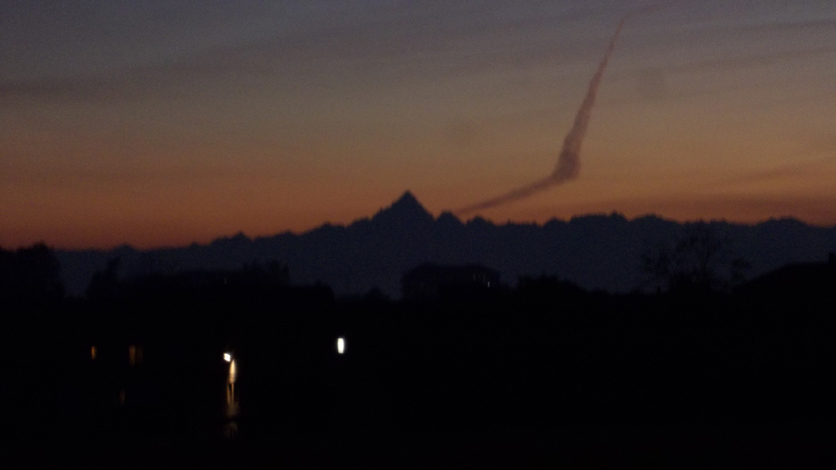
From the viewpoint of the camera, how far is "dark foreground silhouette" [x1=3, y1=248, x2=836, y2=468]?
30.8 metres

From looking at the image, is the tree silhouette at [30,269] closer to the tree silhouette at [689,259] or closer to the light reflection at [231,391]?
the tree silhouette at [689,259]

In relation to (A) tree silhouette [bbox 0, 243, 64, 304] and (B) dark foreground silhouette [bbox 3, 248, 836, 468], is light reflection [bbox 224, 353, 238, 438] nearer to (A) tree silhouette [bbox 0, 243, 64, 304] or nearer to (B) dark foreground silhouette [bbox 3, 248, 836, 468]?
(B) dark foreground silhouette [bbox 3, 248, 836, 468]

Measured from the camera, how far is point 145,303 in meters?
35.8

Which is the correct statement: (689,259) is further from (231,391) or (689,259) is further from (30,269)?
(30,269)

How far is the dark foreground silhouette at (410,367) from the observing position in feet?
101

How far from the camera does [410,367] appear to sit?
107ft

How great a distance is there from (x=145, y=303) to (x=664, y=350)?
18251 millimetres

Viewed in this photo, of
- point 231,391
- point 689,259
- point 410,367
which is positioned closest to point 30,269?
point 689,259

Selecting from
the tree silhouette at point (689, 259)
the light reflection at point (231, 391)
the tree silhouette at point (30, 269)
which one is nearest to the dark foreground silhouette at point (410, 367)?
the light reflection at point (231, 391)

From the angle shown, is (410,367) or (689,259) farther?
(689,259)

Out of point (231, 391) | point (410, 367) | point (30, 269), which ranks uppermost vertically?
point (30, 269)

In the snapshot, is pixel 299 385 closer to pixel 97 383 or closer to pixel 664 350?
pixel 97 383

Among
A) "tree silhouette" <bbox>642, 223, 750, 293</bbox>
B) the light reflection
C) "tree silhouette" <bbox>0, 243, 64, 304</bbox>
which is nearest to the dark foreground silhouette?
the light reflection

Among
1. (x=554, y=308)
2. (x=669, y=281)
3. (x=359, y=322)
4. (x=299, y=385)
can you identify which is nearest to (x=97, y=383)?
(x=299, y=385)
